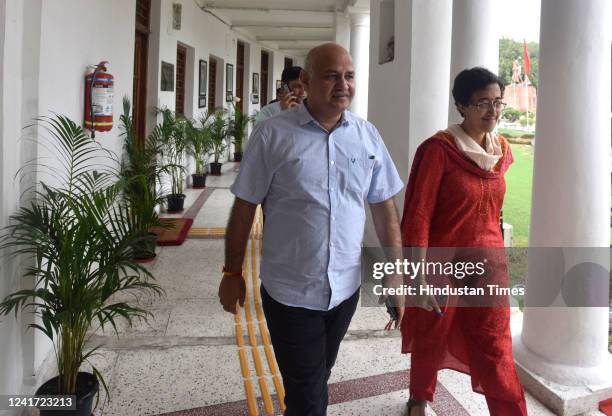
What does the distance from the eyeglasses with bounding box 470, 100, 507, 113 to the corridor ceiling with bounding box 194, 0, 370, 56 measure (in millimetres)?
5725

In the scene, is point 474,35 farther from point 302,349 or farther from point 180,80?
point 180,80

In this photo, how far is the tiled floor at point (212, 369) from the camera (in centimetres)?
258

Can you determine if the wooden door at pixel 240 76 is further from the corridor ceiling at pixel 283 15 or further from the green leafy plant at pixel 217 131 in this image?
the green leafy plant at pixel 217 131

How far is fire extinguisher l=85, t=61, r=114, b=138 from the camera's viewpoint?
3758 millimetres

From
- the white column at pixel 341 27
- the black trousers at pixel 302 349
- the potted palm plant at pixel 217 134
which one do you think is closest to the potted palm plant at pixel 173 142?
the potted palm plant at pixel 217 134

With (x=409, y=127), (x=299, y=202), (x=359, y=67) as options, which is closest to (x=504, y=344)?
(x=299, y=202)

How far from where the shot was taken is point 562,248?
259 centimetres

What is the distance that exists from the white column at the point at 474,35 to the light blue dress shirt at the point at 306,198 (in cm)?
166

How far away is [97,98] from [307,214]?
2682mm

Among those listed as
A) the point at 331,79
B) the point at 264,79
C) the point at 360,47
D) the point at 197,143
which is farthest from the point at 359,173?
the point at 264,79

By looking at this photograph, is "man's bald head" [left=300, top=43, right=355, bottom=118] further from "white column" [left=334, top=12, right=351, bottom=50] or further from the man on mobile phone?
"white column" [left=334, top=12, right=351, bottom=50]

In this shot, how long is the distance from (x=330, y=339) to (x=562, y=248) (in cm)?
139

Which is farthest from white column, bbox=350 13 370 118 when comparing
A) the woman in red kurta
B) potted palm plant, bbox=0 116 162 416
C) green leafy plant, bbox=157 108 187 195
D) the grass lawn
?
potted palm plant, bbox=0 116 162 416

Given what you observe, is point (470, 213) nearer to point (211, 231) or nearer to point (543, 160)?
point (543, 160)
